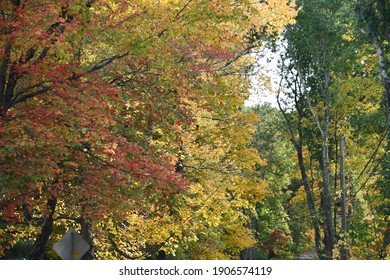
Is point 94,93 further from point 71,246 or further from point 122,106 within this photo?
point 71,246

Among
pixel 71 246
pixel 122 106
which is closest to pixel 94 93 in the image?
pixel 122 106

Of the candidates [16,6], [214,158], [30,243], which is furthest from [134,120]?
[30,243]

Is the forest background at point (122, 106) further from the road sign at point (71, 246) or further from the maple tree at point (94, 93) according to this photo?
the road sign at point (71, 246)

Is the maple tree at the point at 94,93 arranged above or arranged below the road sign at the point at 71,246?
above

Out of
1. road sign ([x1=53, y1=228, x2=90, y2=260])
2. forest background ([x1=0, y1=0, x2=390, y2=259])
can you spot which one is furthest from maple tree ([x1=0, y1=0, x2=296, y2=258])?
road sign ([x1=53, y1=228, x2=90, y2=260])

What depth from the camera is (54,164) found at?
9.82 m

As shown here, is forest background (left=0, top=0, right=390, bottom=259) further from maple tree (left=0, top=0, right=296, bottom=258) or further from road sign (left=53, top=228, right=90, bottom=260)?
road sign (left=53, top=228, right=90, bottom=260)

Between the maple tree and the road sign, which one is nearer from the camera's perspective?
the maple tree

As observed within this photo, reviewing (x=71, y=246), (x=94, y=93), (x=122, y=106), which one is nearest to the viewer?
(x=94, y=93)

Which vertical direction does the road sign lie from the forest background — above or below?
below

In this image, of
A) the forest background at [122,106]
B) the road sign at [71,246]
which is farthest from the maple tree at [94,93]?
the road sign at [71,246]

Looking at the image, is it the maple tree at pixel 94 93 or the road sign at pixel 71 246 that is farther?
the road sign at pixel 71 246

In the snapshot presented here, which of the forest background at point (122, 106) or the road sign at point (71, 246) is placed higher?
the forest background at point (122, 106)

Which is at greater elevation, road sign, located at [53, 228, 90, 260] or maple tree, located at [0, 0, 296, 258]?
maple tree, located at [0, 0, 296, 258]
